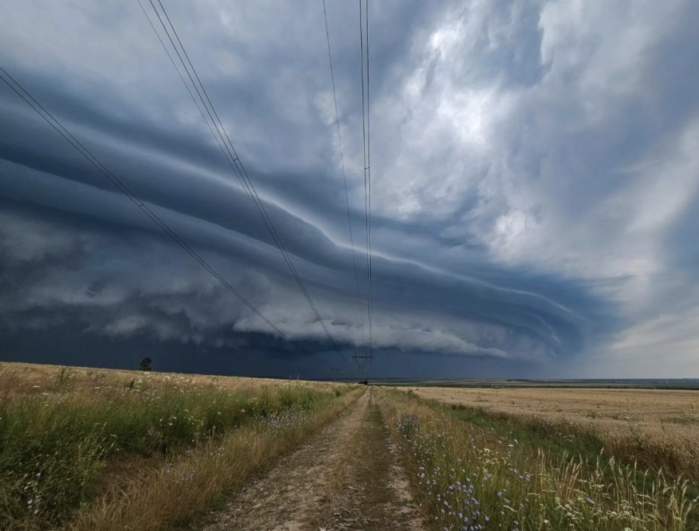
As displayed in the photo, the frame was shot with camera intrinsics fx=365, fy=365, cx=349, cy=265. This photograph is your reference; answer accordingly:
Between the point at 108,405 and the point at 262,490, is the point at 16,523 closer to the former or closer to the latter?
the point at 262,490

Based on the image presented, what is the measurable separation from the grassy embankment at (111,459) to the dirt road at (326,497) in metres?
0.74

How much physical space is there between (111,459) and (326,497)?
18.0 ft

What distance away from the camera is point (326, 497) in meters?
8.08

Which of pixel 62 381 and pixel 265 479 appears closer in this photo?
pixel 265 479

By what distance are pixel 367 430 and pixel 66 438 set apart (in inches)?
619

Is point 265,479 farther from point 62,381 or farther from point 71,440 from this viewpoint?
point 62,381

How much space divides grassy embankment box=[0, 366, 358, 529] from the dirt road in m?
0.74

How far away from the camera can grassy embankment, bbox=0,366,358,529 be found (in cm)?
588

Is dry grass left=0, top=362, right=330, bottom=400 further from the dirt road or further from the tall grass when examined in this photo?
the dirt road

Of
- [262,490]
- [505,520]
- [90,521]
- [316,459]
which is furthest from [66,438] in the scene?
[505,520]

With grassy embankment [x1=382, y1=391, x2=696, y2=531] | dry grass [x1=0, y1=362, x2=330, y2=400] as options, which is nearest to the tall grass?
dry grass [x1=0, y1=362, x2=330, y2=400]

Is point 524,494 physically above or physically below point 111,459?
above

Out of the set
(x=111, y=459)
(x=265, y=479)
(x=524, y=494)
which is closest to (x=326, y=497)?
(x=265, y=479)

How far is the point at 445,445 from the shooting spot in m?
10.5
